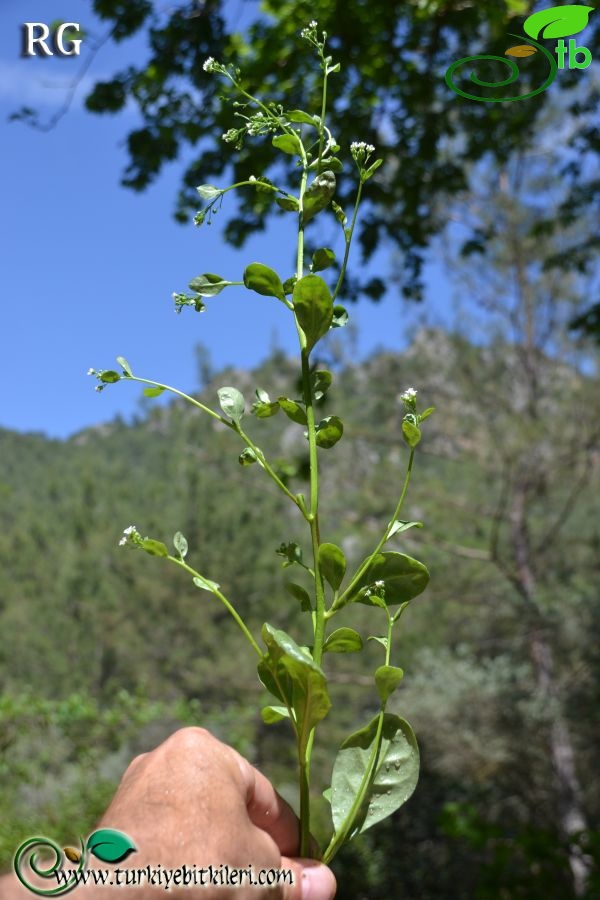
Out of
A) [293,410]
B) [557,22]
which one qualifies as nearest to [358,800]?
[293,410]

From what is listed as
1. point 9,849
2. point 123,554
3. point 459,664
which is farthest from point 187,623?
point 9,849

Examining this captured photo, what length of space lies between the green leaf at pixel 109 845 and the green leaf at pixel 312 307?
29 centimetres

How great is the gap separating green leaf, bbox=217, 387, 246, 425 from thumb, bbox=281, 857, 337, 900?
0.27 metres

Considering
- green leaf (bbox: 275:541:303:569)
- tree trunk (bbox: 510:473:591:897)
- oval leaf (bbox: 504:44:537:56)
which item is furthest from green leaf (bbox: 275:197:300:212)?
tree trunk (bbox: 510:473:591:897)

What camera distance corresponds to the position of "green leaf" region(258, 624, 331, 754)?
42 centimetres

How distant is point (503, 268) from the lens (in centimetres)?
848

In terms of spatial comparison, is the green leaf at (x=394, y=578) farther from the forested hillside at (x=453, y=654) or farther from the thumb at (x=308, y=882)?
the forested hillside at (x=453, y=654)

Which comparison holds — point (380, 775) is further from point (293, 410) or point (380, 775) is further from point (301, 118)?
point (301, 118)

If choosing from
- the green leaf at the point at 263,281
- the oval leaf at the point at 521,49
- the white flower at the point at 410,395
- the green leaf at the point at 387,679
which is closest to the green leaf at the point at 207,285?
the green leaf at the point at 263,281

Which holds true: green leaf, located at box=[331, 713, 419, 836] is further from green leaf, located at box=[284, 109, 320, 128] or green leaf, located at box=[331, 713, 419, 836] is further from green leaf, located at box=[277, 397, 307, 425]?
green leaf, located at box=[284, 109, 320, 128]

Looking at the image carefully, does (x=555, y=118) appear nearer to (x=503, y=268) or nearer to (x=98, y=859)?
(x=503, y=268)

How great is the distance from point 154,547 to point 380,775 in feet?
0.64

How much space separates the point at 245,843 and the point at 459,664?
764cm

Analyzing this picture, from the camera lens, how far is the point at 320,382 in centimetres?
55
